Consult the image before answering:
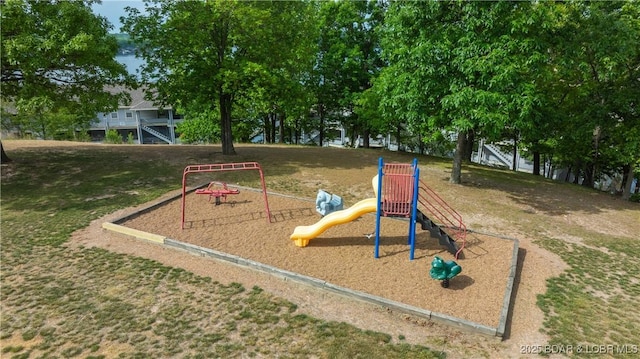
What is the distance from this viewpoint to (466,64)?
13172mm

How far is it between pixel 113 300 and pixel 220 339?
8.75 feet

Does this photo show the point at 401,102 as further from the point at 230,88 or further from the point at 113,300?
the point at 113,300

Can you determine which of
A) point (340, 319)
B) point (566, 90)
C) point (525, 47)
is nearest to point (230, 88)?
point (525, 47)

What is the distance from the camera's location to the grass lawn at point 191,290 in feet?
19.6

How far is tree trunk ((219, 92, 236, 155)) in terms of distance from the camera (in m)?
20.3

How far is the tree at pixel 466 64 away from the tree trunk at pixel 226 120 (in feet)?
32.3

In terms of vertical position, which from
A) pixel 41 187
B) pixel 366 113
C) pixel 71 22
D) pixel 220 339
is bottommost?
pixel 220 339

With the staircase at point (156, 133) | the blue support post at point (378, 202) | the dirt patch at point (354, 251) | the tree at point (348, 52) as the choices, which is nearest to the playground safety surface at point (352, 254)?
the dirt patch at point (354, 251)

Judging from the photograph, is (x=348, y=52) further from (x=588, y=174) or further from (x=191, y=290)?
(x=191, y=290)

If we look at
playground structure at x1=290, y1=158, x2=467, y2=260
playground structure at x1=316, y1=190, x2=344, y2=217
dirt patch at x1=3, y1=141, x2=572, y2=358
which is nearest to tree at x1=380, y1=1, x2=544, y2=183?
dirt patch at x1=3, y1=141, x2=572, y2=358

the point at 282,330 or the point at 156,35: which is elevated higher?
the point at 156,35

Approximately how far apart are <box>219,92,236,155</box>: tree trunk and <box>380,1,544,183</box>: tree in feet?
32.3

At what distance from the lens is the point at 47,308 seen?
689 cm

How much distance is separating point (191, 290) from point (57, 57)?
1143 cm
